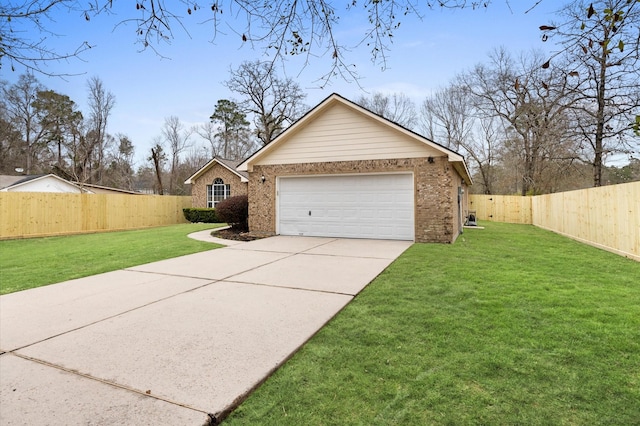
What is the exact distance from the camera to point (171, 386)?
2457mm

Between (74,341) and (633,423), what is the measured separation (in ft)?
14.7

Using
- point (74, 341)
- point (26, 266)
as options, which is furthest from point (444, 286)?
point (26, 266)

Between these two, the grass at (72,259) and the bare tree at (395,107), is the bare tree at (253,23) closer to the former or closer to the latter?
the grass at (72,259)

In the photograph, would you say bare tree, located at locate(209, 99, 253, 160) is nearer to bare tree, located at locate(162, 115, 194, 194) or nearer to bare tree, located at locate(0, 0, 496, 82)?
bare tree, located at locate(162, 115, 194, 194)

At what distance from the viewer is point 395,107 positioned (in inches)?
1105

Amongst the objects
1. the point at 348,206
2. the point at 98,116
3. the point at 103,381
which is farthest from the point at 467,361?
the point at 98,116

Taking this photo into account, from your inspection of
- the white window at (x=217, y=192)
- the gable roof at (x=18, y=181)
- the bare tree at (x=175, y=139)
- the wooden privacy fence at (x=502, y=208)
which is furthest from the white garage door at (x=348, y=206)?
the bare tree at (x=175, y=139)

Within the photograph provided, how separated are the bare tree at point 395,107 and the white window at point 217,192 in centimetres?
1326

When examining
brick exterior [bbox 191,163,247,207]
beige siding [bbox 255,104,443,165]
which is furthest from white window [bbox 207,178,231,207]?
beige siding [bbox 255,104,443,165]

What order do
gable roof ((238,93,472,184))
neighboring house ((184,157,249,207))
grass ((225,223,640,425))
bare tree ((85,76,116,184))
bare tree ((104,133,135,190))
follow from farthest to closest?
1. bare tree ((104,133,135,190))
2. bare tree ((85,76,116,184))
3. neighboring house ((184,157,249,207))
4. gable roof ((238,93,472,184))
5. grass ((225,223,640,425))

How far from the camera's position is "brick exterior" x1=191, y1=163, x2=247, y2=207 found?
22.2 meters

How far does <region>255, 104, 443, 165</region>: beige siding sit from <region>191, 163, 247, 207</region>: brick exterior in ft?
33.8

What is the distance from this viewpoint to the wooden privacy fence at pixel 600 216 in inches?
304

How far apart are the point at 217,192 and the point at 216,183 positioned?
0.61 meters
